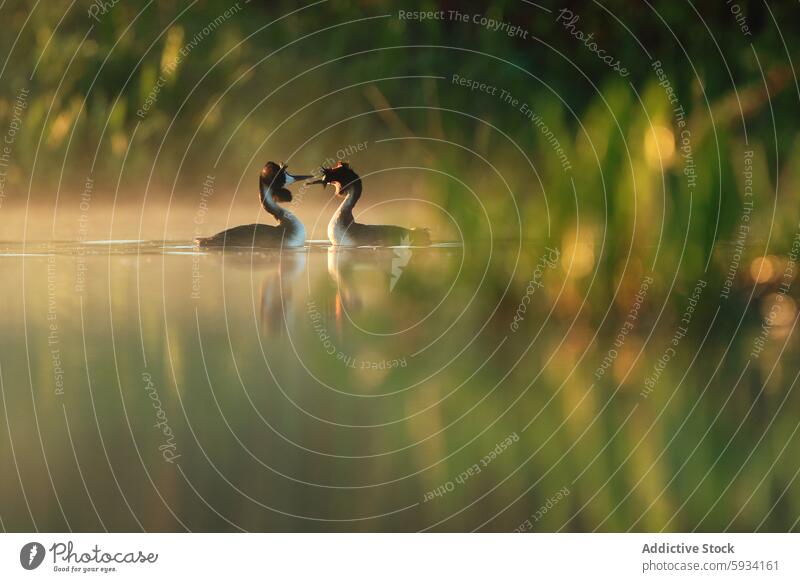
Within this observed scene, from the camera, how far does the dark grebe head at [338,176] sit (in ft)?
13.5

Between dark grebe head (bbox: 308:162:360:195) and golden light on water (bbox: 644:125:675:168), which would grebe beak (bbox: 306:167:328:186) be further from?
golden light on water (bbox: 644:125:675:168)

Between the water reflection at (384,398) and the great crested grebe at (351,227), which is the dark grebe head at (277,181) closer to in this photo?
the great crested grebe at (351,227)

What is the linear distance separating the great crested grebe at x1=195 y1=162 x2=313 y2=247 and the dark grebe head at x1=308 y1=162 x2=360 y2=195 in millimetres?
57

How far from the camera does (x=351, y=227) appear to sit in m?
4.11

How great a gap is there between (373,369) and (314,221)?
3.10 feet

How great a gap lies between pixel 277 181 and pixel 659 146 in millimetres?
1343

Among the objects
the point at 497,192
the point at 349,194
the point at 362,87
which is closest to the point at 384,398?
the point at 497,192

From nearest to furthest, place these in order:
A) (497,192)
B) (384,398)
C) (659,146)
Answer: (384,398)
(659,146)
(497,192)

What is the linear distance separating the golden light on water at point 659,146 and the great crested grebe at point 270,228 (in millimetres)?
1236

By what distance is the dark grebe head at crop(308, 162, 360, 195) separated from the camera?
163 inches

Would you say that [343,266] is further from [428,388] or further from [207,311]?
[428,388]
